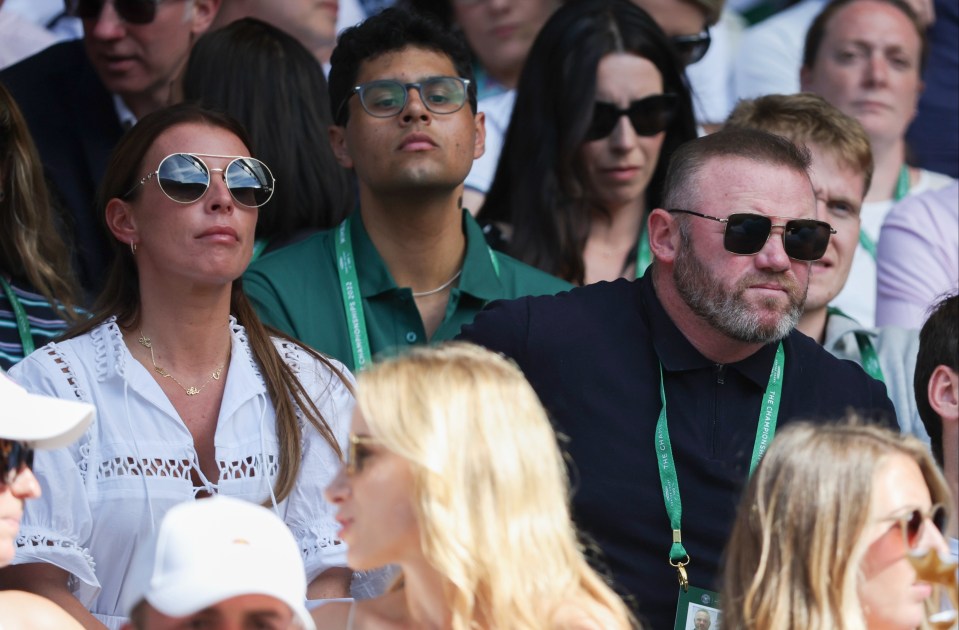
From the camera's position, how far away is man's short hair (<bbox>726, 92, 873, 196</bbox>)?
501cm

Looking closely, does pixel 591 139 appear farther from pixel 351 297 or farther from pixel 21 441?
pixel 21 441

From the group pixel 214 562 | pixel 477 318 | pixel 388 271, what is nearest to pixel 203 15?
pixel 388 271

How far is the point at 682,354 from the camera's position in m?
4.09

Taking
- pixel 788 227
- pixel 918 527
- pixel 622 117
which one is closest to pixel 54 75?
pixel 622 117

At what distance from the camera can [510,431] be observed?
293 centimetres

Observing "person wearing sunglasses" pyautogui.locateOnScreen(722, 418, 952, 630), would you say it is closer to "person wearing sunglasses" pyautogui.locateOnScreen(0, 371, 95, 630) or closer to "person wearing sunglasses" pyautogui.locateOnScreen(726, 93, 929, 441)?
"person wearing sunglasses" pyautogui.locateOnScreen(0, 371, 95, 630)

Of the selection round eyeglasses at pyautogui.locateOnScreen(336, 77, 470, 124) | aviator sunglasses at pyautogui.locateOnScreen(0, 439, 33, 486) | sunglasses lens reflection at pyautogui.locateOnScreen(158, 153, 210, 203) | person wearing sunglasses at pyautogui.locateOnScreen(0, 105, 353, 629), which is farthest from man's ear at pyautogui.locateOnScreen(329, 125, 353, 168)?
aviator sunglasses at pyautogui.locateOnScreen(0, 439, 33, 486)

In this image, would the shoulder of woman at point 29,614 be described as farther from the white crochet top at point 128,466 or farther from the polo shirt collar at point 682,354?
the polo shirt collar at point 682,354

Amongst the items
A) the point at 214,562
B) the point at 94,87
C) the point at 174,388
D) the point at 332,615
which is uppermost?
the point at 94,87

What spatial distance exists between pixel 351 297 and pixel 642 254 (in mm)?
1085

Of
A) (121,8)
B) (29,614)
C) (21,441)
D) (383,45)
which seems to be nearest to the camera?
(21,441)

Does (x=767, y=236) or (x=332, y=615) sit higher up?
(x=767, y=236)

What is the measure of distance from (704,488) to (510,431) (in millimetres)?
1125

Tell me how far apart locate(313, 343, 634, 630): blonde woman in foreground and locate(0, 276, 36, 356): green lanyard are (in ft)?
5.49
